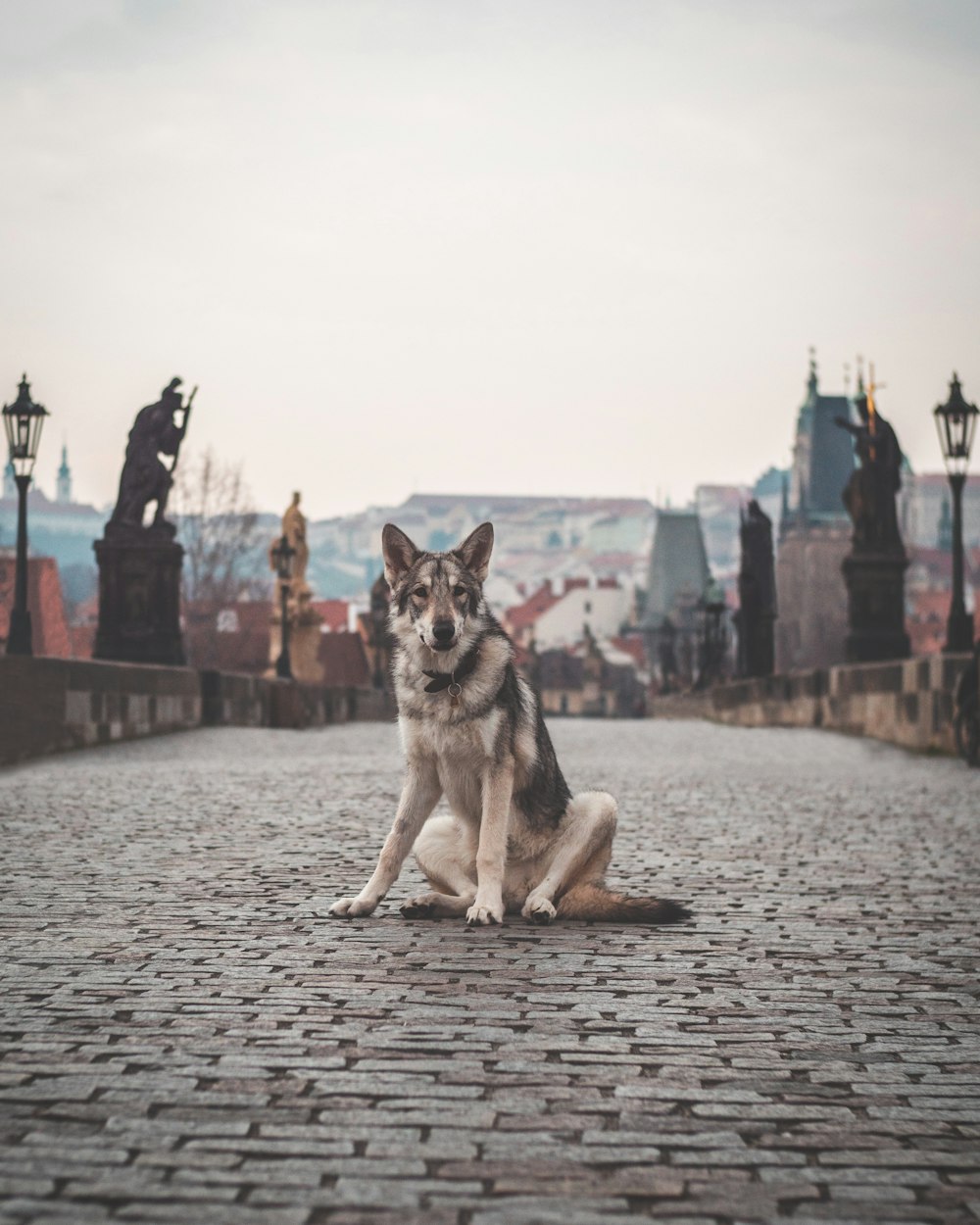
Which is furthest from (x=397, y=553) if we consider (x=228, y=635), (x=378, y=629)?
(x=228, y=635)

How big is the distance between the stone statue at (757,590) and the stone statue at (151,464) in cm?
1424

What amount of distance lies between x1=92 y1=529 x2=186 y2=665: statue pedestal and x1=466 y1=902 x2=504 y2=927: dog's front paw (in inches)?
751

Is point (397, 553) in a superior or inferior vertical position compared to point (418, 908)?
superior

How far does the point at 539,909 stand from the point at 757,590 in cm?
3079

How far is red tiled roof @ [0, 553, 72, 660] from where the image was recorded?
5800 cm

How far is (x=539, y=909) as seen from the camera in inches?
257

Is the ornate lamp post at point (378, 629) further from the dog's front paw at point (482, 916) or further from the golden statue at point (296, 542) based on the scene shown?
the dog's front paw at point (482, 916)

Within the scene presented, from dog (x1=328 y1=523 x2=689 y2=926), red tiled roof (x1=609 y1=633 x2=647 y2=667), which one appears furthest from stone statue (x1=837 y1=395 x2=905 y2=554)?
red tiled roof (x1=609 y1=633 x2=647 y2=667)

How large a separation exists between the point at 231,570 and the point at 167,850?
62.4 metres

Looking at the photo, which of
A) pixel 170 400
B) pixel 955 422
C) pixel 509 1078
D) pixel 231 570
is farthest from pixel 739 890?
pixel 231 570

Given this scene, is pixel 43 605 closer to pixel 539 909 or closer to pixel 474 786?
pixel 474 786

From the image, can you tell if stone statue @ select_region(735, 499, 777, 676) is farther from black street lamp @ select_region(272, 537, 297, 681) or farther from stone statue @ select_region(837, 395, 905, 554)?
black street lamp @ select_region(272, 537, 297, 681)

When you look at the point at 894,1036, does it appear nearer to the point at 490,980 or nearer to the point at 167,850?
the point at 490,980

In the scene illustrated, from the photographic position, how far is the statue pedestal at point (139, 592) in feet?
82.0
